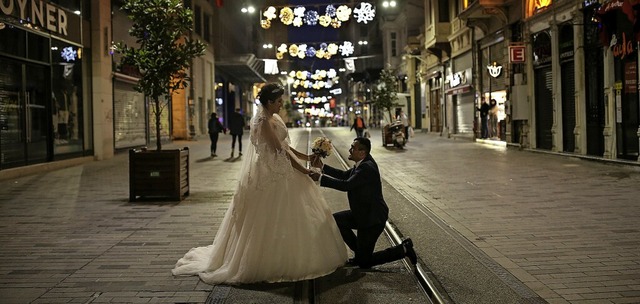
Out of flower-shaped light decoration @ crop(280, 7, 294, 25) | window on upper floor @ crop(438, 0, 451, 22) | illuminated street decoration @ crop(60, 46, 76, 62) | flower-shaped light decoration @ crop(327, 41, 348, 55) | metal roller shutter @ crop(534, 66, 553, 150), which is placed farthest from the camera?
flower-shaped light decoration @ crop(327, 41, 348, 55)

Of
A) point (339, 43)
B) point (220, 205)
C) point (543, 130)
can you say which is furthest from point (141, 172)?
point (339, 43)

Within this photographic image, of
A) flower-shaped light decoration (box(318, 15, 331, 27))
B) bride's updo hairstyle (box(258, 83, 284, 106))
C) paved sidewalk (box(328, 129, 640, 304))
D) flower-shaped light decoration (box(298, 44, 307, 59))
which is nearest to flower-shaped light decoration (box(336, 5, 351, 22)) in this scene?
flower-shaped light decoration (box(318, 15, 331, 27))

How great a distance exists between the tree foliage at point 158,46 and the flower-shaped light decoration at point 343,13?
63.8 ft

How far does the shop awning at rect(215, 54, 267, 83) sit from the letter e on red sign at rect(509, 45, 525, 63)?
29.7 m

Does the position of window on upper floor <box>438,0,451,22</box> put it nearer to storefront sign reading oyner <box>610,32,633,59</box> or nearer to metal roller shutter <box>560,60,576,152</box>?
metal roller shutter <box>560,60,576,152</box>

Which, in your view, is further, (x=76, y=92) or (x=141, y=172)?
(x=76, y=92)

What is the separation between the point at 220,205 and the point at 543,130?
49.1 feet

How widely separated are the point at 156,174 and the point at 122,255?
4284 mm

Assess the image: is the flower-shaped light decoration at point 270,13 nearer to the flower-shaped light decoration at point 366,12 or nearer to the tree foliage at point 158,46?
the flower-shaped light decoration at point 366,12

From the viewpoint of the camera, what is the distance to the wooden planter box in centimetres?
1084

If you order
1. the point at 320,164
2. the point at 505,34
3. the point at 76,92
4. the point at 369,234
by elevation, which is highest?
the point at 505,34

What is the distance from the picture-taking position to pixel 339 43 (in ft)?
130

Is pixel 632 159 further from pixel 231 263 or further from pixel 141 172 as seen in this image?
pixel 231 263

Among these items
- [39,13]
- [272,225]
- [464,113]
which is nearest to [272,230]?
[272,225]
